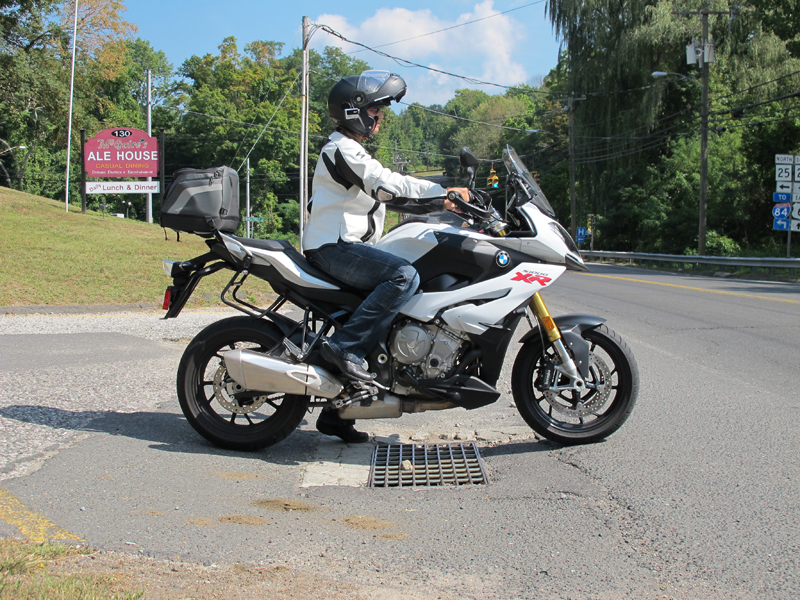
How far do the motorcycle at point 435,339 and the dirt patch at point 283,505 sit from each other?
772mm

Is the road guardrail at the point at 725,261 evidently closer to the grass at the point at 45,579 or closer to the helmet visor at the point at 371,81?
the helmet visor at the point at 371,81

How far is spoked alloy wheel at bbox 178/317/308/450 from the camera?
4.55 metres

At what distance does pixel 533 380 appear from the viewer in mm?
4711

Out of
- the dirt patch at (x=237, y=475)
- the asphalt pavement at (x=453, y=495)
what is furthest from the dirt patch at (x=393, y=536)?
the dirt patch at (x=237, y=475)

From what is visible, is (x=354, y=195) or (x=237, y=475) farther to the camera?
(x=354, y=195)

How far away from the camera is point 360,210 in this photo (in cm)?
448

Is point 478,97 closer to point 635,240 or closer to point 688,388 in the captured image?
point 635,240

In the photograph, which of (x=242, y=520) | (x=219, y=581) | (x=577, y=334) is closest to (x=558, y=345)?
(x=577, y=334)

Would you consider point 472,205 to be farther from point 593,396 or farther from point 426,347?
point 593,396

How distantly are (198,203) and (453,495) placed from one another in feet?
7.28

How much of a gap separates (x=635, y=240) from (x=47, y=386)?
137 ft

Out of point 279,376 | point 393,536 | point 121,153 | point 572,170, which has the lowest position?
point 393,536

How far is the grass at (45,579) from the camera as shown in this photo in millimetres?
2443

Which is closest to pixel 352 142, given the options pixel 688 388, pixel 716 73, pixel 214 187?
pixel 214 187
